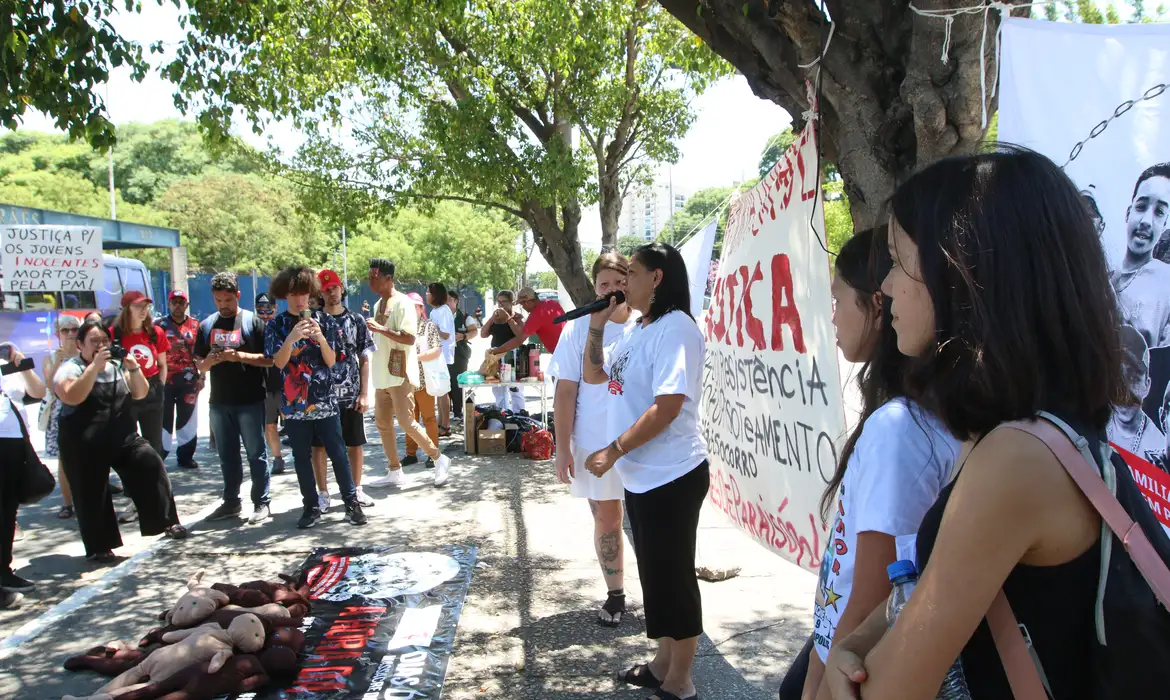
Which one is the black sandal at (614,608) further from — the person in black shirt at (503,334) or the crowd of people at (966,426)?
the person in black shirt at (503,334)

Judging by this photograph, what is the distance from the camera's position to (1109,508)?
2.99ft

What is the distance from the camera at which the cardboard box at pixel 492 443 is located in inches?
348

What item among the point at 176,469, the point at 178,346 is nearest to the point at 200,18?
A: the point at 178,346

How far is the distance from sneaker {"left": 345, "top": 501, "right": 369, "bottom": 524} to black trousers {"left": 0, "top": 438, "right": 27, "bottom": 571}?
82.7 inches

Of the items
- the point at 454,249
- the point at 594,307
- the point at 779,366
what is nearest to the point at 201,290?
the point at 454,249

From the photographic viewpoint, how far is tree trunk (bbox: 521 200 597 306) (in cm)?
956

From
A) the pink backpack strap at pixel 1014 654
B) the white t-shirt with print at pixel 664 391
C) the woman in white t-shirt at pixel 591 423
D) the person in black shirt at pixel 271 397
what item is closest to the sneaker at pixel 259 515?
the person in black shirt at pixel 271 397

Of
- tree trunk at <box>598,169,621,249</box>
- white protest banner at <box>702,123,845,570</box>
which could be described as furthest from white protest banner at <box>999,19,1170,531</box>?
tree trunk at <box>598,169,621,249</box>

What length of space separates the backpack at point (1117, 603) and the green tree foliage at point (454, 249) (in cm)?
4120

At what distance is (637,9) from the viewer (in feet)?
31.6

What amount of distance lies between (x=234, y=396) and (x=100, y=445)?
3.67ft

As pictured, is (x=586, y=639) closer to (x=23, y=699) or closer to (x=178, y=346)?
(x=23, y=699)

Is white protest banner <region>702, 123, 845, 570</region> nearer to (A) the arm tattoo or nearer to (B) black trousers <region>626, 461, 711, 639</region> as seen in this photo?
(B) black trousers <region>626, 461, 711, 639</region>

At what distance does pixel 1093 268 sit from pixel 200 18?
6.30 meters
